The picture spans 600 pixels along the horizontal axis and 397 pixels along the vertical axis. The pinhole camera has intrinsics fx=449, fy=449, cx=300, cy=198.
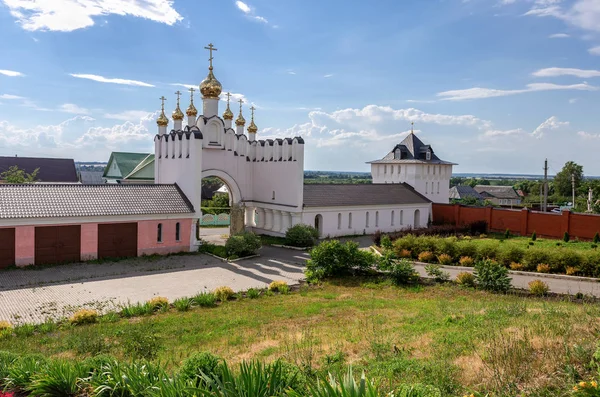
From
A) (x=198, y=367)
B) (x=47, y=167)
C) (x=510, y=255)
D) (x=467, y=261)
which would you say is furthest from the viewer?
(x=47, y=167)

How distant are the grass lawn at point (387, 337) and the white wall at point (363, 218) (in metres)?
13.7

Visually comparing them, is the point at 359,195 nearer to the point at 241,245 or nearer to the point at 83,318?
the point at 241,245

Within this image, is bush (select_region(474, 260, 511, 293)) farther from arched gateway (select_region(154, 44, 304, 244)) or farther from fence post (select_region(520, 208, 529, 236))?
fence post (select_region(520, 208, 529, 236))

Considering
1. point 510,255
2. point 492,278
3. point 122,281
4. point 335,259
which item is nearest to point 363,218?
point 510,255

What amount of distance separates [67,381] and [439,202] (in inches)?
1407

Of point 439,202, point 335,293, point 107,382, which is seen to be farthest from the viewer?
point 439,202

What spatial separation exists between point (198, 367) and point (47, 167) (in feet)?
187

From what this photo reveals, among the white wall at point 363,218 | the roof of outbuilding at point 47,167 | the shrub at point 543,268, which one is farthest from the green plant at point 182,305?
the roof of outbuilding at point 47,167

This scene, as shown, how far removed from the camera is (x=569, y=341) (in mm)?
7688

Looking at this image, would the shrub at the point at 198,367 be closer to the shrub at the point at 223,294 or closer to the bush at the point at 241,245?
the shrub at the point at 223,294

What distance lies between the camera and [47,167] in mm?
55000

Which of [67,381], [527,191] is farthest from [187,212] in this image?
[527,191]

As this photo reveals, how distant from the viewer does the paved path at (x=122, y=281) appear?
14289 millimetres

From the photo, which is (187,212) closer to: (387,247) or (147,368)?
(387,247)
